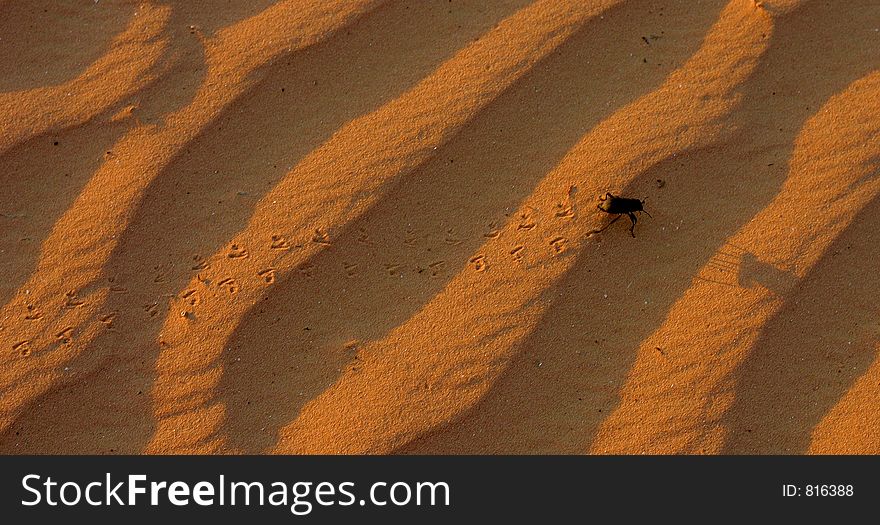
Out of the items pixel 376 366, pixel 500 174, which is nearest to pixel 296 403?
pixel 376 366

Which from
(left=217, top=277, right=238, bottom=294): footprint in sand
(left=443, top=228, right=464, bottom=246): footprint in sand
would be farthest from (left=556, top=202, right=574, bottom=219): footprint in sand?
(left=217, top=277, right=238, bottom=294): footprint in sand

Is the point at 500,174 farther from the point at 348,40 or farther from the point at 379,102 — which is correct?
the point at 348,40

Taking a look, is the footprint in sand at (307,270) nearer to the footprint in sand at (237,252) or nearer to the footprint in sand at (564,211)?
the footprint in sand at (237,252)

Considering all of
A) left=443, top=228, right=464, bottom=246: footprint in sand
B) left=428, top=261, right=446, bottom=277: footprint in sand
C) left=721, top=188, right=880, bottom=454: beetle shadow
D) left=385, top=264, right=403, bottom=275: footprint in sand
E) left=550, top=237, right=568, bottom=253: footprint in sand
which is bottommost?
left=721, top=188, right=880, bottom=454: beetle shadow

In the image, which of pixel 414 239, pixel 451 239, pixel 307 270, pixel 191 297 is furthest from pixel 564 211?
pixel 191 297

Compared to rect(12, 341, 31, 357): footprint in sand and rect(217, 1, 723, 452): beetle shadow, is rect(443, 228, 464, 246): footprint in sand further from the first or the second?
rect(12, 341, 31, 357): footprint in sand

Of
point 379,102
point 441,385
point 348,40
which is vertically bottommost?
point 441,385
